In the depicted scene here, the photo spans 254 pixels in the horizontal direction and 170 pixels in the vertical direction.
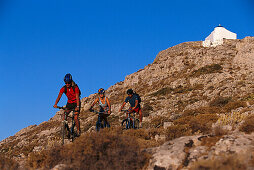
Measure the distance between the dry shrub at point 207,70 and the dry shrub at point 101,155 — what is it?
39055 mm

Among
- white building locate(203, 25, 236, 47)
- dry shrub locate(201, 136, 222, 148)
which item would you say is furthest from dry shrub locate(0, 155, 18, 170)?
white building locate(203, 25, 236, 47)

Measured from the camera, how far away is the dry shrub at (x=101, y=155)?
6059 millimetres

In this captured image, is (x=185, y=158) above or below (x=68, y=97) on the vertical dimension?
below

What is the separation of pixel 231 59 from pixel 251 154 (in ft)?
154

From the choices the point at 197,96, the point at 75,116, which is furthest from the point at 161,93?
the point at 75,116

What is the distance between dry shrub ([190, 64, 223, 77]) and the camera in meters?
43.6

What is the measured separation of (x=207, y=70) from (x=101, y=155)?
41.7m

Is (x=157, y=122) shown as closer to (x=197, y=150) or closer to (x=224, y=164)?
(x=197, y=150)

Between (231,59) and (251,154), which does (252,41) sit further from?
(251,154)

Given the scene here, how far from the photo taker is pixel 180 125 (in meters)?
10.1

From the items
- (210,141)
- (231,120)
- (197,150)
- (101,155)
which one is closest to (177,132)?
(210,141)

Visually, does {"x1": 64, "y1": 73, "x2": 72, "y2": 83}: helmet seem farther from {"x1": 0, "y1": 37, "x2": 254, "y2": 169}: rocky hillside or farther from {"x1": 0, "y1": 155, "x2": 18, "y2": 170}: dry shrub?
{"x1": 0, "y1": 155, "x2": 18, "y2": 170}: dry shrub

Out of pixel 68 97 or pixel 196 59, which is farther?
pixel 196 59

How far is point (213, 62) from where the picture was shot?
48750 millimetres
